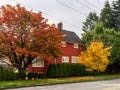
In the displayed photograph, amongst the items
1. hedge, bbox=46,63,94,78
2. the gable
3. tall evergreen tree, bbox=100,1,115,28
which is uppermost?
tall evergreen tree, bbox=100,1,115,28

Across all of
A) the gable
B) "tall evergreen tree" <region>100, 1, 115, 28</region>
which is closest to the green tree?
"tall evergreen tree" <region>100, 1, 115, 28</region>

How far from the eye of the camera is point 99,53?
49.1m

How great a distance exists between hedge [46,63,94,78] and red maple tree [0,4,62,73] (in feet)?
20.2

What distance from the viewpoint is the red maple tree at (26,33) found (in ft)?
126

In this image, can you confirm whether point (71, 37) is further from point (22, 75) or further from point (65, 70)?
point (22, 75)

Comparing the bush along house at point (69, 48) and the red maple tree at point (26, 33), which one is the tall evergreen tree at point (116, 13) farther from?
the red maple tree at point (26, 33)

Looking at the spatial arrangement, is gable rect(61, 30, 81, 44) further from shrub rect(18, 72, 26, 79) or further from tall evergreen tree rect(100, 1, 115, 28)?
tall evergreen tree rect(100, 1, 115, 28)

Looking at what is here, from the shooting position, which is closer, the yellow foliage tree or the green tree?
the yellow foliage tree

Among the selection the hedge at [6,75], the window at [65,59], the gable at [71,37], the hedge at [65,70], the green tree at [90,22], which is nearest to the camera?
the hedge at [6,75]

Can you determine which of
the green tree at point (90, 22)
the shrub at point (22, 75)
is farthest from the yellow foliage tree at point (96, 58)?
the green tree at point (90, 22)

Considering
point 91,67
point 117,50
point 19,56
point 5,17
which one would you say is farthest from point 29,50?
point 117,50

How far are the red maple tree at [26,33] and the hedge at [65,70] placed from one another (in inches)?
242

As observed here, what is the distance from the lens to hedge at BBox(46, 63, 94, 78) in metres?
45.3

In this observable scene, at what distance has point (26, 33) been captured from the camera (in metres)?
39.0
